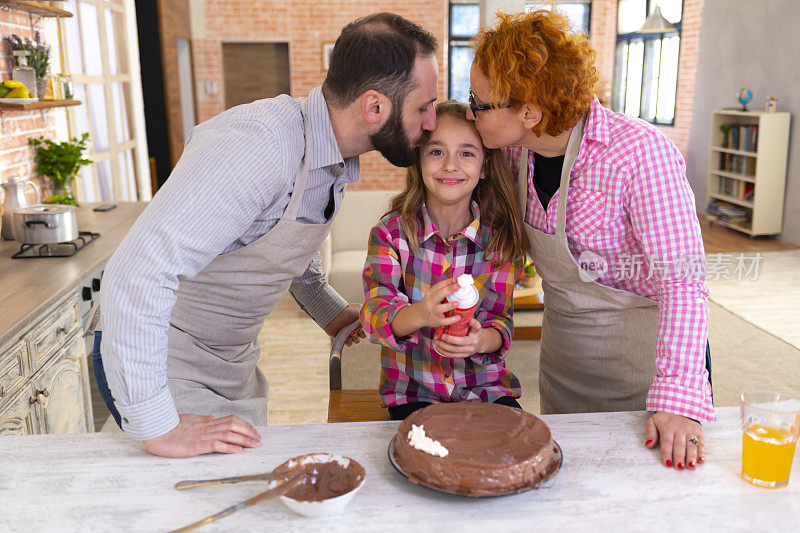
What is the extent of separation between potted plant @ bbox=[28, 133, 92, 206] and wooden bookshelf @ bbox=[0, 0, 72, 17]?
2.17 feet

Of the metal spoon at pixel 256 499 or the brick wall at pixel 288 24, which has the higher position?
the brick wall at pixel 288 24

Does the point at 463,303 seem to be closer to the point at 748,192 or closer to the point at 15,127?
the point at 15,127

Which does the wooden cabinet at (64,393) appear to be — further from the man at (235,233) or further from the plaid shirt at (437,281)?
the plaid shirt at (437,281)

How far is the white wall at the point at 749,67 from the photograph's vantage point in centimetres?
690

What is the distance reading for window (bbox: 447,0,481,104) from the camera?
31.8 ft

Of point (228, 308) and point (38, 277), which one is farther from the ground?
point (228, 308)

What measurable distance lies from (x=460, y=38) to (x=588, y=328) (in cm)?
883

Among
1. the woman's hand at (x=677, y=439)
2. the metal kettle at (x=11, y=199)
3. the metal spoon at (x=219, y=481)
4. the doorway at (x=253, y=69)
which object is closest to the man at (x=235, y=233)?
the metal spoon at (x=219, y=481)

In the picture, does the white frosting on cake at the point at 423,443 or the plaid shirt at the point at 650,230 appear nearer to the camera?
the white frosting on cake at the point at 423,443

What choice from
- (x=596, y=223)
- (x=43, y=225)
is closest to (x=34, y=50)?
(x=43, y=225)

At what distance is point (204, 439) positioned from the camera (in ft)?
3.94

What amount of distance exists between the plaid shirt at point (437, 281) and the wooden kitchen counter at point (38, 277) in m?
1.13

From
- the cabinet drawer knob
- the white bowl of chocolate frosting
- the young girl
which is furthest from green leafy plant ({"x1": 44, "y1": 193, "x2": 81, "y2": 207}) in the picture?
the white bowl of chocolate frosting

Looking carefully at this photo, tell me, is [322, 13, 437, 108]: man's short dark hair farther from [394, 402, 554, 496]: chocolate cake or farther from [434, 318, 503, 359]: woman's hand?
[394, 402, 554, 496]: chocolate cake
